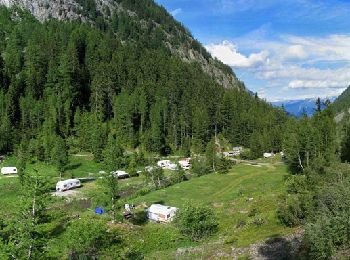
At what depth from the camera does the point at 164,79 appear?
7347 inches

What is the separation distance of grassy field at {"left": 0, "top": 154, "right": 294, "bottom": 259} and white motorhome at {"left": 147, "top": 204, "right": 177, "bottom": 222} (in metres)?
1.80

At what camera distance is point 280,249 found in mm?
47906

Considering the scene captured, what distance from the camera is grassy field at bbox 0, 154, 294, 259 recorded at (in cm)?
5672

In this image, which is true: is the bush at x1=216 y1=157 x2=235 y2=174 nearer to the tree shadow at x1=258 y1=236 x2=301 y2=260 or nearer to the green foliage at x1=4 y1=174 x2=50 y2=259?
the tree shadow at x1=258 y1=236 x2=301 y2=260

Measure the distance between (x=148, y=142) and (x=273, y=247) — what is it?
102 m

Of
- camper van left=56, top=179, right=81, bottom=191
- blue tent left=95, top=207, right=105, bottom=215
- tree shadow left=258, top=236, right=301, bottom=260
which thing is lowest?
blue tent left=95, top=207, right=105, bottom=215

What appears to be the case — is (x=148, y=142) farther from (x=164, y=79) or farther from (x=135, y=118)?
(x=164, y=79)

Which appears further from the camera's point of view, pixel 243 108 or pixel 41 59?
pixel 243 108

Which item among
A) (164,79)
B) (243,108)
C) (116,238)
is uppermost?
(164,79)

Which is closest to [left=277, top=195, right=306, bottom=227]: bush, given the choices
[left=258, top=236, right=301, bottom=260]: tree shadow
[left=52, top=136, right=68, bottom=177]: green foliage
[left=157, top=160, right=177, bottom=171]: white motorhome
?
[left=258, top=236, right=301, bottom=260]: tree shadow

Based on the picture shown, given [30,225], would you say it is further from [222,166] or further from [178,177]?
[222,166]

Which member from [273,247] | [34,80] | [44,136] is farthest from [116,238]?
[34,80]

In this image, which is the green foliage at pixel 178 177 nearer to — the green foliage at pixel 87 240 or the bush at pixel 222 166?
the bush at pixel 222 166

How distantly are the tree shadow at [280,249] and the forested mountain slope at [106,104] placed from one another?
8440 centimetres
